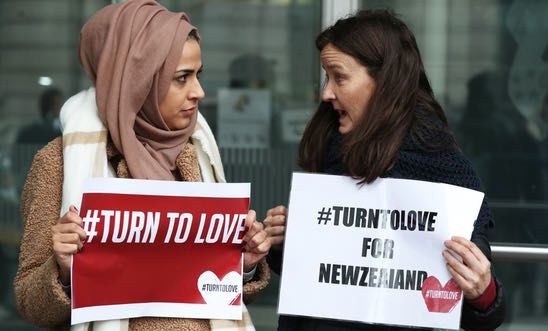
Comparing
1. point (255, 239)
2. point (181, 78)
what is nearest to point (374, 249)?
point (255, 239)

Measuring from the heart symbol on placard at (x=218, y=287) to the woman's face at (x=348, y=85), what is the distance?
487 millimetres

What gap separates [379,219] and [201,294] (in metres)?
0.50

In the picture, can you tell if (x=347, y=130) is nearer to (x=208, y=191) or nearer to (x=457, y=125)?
(x=208, y=191)

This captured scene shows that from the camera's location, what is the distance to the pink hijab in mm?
2564

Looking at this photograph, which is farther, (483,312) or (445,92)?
→ (445,92)

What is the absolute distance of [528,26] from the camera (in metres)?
5.02

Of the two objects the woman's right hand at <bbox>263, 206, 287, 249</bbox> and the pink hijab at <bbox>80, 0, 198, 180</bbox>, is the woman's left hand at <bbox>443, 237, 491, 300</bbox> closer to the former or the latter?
the woman's right hand at <bbox>263, 206, 287, 249</bbox>

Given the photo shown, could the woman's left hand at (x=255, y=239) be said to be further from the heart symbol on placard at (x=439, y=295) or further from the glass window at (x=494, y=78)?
the glass window at (x=494, y=78)

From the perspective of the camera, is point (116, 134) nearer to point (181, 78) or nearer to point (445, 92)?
point (181, 78)

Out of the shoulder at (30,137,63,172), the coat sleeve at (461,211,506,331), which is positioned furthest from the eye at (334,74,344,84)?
the shoulder at (30,137,63,172)

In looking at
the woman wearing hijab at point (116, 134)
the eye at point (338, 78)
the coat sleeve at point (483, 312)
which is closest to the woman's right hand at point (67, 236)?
the woman wearing hijab at point (116, 134)

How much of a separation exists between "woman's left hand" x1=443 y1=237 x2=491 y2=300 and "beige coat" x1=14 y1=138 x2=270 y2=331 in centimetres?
66

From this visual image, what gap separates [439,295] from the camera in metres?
2.56

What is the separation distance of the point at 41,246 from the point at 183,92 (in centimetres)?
53
